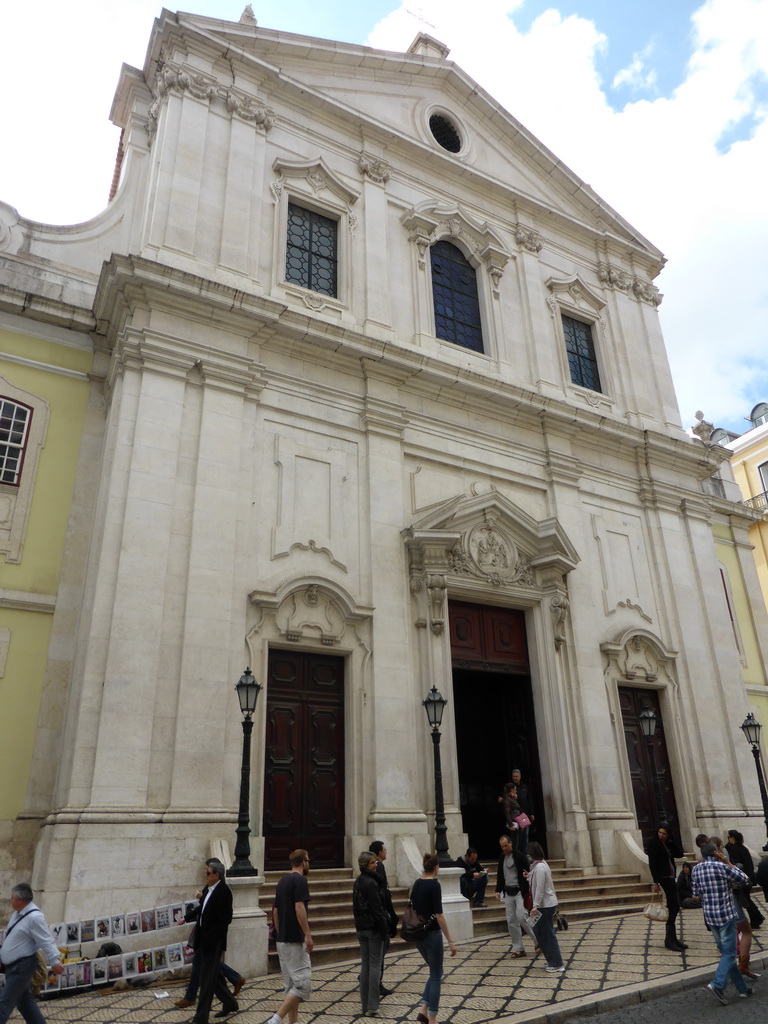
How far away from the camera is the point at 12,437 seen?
44.7ft

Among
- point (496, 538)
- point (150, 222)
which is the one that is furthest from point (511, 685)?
point (150, 222)

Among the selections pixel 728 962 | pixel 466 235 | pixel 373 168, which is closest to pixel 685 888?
pixel 728 962

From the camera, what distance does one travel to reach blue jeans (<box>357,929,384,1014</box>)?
7.48 meters

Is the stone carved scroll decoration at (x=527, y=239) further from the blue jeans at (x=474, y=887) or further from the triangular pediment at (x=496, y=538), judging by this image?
the blue jeans at (x=474, y=887)

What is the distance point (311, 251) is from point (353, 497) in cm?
580

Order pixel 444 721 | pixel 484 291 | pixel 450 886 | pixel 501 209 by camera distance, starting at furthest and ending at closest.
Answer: pixel 501 209, pixel 484 291, pixel 444 721, pixel 450 886

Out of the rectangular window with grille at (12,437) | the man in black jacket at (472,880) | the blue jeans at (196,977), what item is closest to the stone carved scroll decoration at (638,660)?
the man in black jacket at (472,880)

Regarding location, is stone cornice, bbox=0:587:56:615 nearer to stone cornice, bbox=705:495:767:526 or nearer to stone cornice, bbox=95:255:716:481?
stone cornice, bbox=95:255:716:481

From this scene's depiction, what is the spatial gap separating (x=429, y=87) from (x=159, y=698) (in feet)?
56.3

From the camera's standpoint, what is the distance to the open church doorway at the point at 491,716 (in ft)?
51.7

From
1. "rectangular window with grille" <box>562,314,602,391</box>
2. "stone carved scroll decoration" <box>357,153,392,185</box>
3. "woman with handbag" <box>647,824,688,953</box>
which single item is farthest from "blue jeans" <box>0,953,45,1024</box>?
"rectangular window with grille" <box>562,314,602,391</box>

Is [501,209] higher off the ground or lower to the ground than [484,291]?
higher

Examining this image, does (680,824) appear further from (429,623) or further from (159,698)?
(159,698)

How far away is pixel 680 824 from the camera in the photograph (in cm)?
1694
